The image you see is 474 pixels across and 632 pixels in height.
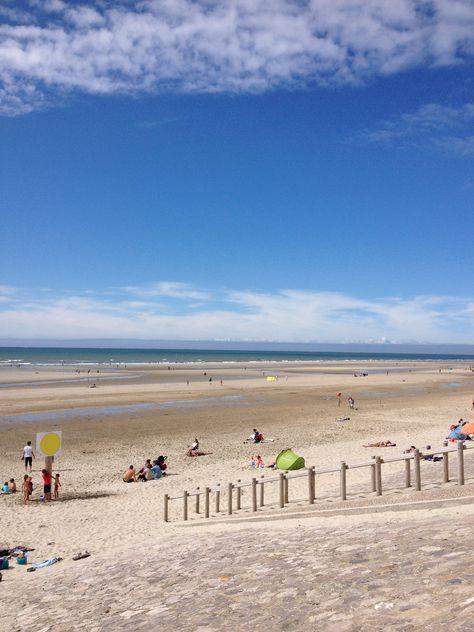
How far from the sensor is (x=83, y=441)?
92.5 ft

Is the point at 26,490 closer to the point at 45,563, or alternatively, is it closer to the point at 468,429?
the point at 45,563

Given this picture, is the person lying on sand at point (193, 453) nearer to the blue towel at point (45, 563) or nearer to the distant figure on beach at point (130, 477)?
the distant figure on beach at point (130, 477)

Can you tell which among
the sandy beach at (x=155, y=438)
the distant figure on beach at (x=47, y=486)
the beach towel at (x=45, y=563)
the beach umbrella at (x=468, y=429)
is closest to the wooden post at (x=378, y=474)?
the sandy beach at (x=155, y=438)

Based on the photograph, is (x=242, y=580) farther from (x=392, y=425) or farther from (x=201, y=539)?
(x=392, y=425)

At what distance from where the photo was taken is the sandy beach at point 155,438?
14547 mm

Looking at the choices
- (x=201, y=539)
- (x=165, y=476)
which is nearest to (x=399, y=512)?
(x=201, y=539)

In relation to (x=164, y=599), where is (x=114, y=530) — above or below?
below

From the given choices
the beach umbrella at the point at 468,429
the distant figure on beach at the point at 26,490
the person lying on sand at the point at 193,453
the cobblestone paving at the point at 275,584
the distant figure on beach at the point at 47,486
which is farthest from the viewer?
the person lying on sand at the point at 193,453

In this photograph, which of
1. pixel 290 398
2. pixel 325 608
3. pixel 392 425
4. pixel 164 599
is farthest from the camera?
pixel 290 398

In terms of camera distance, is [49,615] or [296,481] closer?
[49,615]

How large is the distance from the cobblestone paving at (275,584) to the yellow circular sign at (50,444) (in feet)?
26.7

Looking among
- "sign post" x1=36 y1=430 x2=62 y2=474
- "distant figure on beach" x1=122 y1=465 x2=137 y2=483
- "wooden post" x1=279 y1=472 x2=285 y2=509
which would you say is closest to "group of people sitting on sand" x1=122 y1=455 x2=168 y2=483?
"distant figure on beach" x1=122 y1=465 x2=137 y2=483

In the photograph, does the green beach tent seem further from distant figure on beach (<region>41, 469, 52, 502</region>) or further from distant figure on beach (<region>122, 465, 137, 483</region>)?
distant figure on beach (<region>41, 469, 52, 502</region>)

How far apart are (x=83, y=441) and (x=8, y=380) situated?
43.5m
